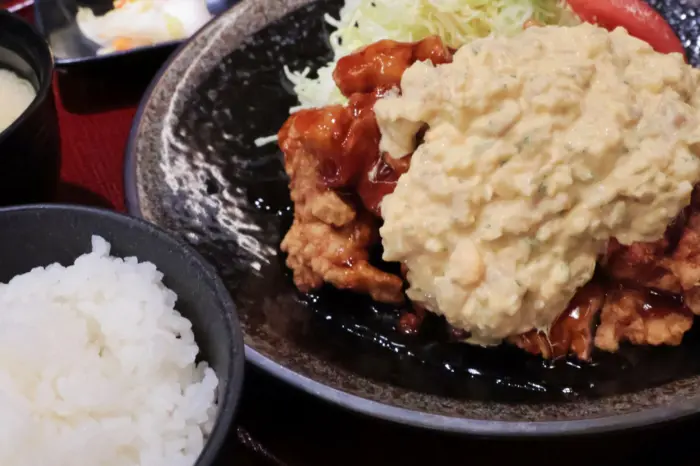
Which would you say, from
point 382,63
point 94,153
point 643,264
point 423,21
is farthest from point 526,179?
point 94,153

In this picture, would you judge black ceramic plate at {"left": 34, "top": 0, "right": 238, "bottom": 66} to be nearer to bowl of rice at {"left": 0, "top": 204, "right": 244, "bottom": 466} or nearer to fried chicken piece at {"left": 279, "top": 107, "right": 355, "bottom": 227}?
fried chicken piece at {"left": 279, "top": 107, "right": 355, "bottom": 227}

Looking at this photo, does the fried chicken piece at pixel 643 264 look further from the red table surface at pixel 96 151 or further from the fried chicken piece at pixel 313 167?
the red table surface at pixel 96 151

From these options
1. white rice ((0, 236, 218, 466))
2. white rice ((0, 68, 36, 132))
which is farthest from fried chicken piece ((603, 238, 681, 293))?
white rice ((0, 68, 36, 132))

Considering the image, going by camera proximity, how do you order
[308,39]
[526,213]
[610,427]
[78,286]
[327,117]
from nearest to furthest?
[78,286] → [610,427] → [526,213] → [327,117] → [308,39]

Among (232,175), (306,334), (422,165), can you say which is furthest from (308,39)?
(306,334)

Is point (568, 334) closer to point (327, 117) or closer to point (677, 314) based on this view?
point (677, 314)

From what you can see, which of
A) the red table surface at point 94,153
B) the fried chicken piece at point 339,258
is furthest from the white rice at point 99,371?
the red table surface at point 94,153
